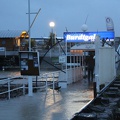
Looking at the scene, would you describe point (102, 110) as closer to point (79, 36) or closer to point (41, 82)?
point (79, 36)

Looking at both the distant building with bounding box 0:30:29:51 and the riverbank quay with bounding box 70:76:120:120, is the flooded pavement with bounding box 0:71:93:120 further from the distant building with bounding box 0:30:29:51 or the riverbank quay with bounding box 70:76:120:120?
the distant building with bounding box 0:30:29:51

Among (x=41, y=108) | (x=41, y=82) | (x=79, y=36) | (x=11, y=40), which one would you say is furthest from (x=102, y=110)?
(x=11, y=40)

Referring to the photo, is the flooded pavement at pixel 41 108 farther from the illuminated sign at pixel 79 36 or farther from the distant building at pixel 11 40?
the distant building at pixel 11 40

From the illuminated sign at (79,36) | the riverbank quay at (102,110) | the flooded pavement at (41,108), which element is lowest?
the flooded pavement at (41,108)

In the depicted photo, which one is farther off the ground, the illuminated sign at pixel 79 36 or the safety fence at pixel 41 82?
the illuminated sign at pixel 79 36

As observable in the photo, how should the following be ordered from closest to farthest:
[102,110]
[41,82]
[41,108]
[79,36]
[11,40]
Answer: [102,110] < [41,108] < [79,36] < [41,82] < [11,40]

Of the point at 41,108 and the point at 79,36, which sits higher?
the point at 79,36

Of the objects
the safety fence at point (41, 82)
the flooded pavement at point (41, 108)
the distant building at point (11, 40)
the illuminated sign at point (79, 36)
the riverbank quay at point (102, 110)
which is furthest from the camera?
the distant building at point (11, 40)

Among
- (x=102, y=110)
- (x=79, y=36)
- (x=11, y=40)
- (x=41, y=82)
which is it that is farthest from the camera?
(x=11, y=40)

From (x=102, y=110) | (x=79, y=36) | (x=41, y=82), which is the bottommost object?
(x=41, y=82)

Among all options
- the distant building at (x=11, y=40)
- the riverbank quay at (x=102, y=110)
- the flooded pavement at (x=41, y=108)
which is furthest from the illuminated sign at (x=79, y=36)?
the distant building at (x=11, y=40)

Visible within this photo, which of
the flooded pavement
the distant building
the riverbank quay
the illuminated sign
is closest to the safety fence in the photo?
the illuminated sign

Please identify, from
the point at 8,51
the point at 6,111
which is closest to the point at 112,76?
the point at 6,111

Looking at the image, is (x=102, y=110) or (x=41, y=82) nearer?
(x=102, y=110)
